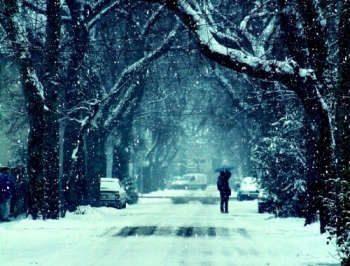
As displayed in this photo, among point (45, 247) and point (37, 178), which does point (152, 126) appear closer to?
point (37, 178)

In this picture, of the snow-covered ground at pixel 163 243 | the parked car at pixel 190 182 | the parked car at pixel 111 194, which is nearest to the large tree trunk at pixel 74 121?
Answer: the snow-covered ground at pixel 163 243

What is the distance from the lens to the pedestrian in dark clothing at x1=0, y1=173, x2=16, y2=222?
949 inches

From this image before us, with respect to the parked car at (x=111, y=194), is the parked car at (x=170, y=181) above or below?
above

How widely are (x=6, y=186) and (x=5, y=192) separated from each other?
22cm

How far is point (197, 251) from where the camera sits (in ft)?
50.8

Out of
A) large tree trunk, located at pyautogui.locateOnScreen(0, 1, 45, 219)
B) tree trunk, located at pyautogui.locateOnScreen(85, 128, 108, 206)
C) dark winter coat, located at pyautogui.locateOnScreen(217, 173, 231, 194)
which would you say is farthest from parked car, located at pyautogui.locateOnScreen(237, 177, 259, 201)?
large tree trunk, located at pyautogui.locateOnScreen(0, 1, 45, 219)

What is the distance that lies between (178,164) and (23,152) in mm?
81958

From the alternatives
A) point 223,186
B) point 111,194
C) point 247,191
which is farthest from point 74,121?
point 247,191

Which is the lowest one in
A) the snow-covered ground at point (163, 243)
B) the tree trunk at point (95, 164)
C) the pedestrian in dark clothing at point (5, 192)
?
the snow-covered ground at point (163, 243)

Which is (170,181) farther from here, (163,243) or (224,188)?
(163,243)

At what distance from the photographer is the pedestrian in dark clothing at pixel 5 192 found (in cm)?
2411

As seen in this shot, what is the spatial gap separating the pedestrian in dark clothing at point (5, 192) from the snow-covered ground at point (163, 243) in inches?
57.3

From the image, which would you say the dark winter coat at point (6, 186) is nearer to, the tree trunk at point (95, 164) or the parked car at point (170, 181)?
the tree trunk at point (95, 164)

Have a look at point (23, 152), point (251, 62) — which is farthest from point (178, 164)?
point (251, 62)
